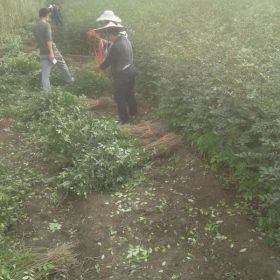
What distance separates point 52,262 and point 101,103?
4.45 m

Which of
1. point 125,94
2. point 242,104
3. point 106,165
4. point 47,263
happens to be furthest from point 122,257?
point 125,94

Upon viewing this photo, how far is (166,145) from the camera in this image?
6.14 meters

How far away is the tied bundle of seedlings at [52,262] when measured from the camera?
4.14 metres

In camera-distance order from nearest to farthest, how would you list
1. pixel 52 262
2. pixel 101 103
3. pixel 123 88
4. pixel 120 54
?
pixel 52 262
pixel 120 54
pixel 123 88
pixel 101 103

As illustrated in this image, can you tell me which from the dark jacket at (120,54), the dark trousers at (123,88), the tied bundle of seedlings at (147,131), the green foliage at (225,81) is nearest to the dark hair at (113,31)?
the dark jacket at (120,54)

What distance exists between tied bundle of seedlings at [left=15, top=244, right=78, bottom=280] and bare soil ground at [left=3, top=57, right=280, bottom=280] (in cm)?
8

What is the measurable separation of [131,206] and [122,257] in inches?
32.4

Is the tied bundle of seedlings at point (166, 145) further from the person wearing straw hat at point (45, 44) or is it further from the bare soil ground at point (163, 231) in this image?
the person wearing straw hat at point (45, 44)

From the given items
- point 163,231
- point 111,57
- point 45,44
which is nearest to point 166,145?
point 163,231

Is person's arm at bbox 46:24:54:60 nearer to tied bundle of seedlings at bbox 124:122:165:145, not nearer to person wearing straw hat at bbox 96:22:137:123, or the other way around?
person wearing straw hat at bbox 96:22:137:123

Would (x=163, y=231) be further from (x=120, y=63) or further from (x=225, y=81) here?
(x=120, y=63)

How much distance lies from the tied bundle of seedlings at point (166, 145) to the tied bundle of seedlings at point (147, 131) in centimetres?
22

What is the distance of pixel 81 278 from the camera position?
4328 millimetres

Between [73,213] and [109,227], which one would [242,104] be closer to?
[109,227]
